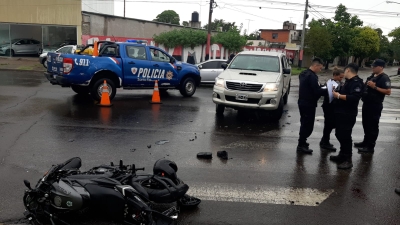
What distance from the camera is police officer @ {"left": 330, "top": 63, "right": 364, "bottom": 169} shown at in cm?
649

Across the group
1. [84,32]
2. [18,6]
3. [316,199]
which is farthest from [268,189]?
[18,6]

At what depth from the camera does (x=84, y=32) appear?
29922 mm

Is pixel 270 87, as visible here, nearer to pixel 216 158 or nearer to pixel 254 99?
Result: pixel 254 99

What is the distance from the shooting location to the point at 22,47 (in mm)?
31438

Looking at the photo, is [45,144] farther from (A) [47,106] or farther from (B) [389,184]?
(B) [389,184]

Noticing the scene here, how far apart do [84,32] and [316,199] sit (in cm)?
2788

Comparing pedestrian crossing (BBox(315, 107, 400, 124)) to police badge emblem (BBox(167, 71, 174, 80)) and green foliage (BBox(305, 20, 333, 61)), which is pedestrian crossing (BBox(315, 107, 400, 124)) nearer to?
police badge emblem (BBox(167, 71, 174, 80))

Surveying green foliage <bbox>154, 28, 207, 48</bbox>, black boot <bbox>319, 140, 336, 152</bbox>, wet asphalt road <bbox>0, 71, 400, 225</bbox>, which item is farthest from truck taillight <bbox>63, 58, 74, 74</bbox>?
green foliage <bbox>154, 28, 207, 48</bbox>

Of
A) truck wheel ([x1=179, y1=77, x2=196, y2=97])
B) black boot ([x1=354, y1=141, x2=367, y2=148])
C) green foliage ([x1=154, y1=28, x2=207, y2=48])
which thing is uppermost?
green foliage ([x1=154, y1=28, x2=207, y2=48])

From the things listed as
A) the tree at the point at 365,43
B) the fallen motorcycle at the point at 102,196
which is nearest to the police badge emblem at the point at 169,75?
the fallen motorcycle at the point at 102,196

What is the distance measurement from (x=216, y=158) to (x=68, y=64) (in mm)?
6595

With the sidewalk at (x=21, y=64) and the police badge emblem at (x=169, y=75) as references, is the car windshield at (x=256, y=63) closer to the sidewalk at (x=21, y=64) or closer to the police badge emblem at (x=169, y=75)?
the police badge emblem at (x=169, y=75)

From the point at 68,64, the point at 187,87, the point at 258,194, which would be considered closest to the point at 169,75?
the point at 187,87

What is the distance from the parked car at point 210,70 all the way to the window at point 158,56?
4893 millimetres
